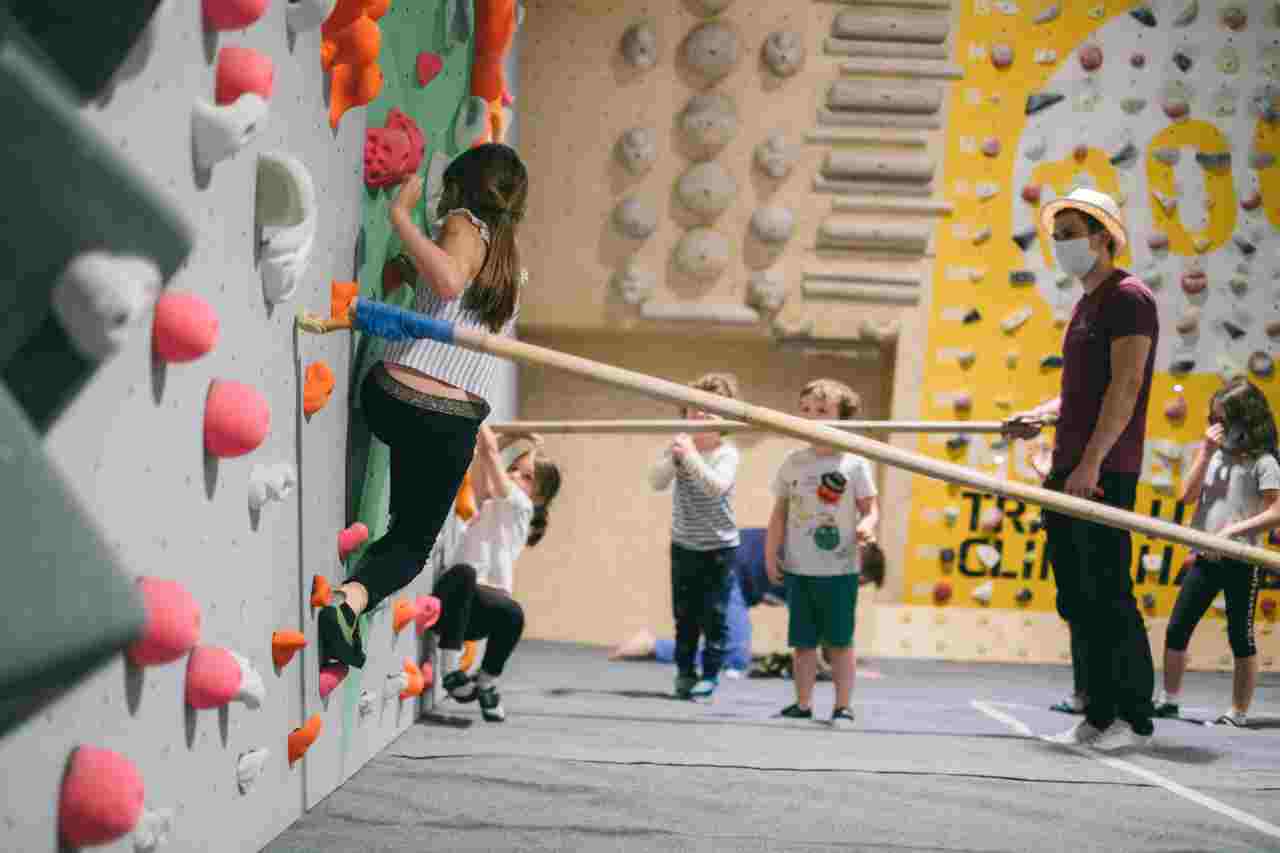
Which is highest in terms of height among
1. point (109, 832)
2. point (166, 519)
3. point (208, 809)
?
point (166, 519)

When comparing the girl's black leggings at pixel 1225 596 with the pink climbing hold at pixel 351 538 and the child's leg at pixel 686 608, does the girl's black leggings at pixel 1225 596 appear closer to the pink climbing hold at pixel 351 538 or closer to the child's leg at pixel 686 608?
the child's leg at pixel 686 608

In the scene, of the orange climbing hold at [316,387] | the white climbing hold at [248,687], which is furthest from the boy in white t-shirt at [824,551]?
the white climbing hold at [248,687]

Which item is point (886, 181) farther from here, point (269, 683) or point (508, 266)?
point (269, 683)

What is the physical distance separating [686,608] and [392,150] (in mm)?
2321

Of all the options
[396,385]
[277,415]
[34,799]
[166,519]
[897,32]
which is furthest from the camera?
[897,32]

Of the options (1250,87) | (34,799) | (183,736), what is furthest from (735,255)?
(34,799)

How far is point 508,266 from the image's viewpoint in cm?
274

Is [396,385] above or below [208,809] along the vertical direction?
above

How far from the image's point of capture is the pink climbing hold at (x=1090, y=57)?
6199 mm

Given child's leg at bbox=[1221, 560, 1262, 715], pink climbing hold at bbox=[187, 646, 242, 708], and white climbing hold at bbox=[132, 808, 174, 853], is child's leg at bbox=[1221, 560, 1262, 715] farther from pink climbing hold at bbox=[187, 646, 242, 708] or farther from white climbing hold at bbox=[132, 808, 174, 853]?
white climbing hold at bbox=[132, 808, 174, 853]

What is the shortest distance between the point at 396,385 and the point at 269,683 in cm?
64

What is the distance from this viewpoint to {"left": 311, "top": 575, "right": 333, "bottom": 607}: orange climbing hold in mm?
2383

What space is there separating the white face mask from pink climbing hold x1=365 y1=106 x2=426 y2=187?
65.4 inches

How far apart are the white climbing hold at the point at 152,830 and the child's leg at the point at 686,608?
285 cm
